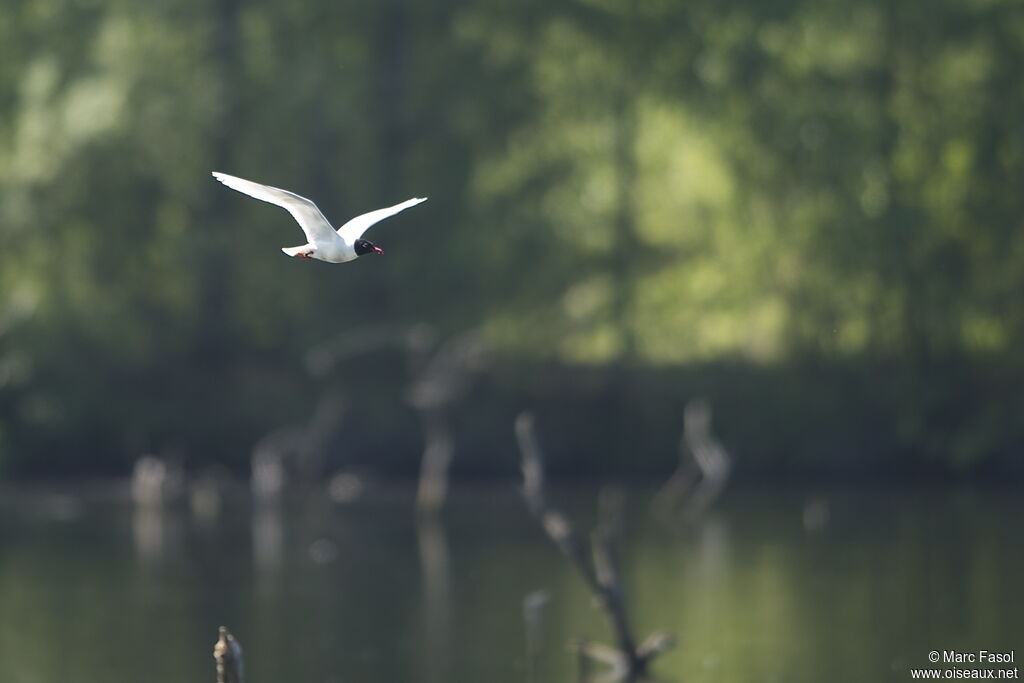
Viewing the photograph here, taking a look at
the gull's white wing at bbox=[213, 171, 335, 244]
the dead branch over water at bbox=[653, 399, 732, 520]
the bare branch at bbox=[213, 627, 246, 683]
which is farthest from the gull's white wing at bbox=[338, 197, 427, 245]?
the dead branch over water at bbox=[653, 399, 732, 520]

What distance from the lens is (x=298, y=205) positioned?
A: 39.7 feet

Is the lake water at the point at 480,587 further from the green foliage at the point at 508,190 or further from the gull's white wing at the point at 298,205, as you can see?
the gull's white wing at the point at 298,205

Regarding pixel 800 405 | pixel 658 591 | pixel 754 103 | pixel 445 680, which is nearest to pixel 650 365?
pixel 800 405

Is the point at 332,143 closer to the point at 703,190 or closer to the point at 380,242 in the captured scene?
the point at 380,242

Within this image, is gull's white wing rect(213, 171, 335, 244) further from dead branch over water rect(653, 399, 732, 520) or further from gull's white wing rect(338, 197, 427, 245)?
dead branch over water rect(653, 399, 732, 520)

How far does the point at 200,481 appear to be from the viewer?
3900 cm

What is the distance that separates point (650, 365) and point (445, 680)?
22.6m

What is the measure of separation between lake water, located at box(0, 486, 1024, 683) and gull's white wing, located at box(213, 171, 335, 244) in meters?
8.92

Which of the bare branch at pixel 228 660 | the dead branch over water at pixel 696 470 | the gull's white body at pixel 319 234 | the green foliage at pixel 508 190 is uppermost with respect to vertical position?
the green foliage at pixel 508 190

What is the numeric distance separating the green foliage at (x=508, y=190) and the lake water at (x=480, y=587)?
513cm

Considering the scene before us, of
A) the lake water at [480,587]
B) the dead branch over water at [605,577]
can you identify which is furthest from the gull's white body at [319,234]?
the lake water at [480,587]

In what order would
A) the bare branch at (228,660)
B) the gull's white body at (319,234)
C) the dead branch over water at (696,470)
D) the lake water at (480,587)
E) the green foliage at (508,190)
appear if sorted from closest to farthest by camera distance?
the gull's white body at (319,234)
the bare branch at (228,660)
the lake water at (480,587)
the dead branch over water at (696,470)
the green foliage at (508,190)

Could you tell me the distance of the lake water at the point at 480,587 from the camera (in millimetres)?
20938

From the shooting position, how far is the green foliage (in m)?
41.0
